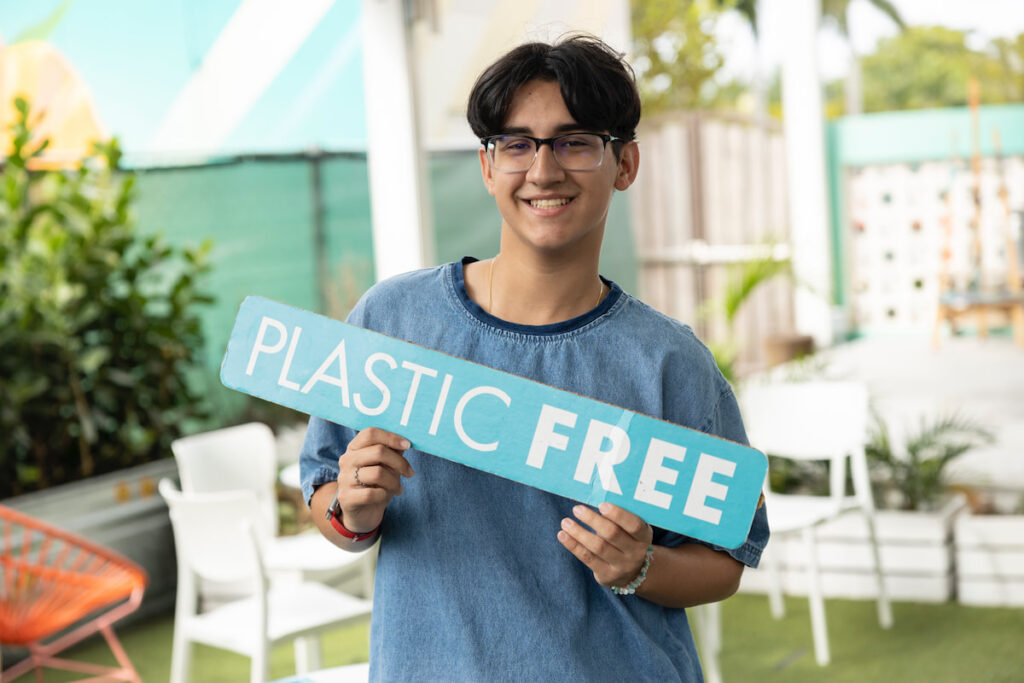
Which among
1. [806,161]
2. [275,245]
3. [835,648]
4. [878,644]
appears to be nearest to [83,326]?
[275,245]

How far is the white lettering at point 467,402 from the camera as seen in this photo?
115 cm

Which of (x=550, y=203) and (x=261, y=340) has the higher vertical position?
(x=550, y=203)

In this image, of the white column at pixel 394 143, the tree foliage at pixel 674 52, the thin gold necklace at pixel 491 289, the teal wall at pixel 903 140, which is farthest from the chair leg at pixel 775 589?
the tree foliage at pixel 674 52

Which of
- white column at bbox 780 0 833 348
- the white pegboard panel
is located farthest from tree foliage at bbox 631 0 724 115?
white column at bbox 780 0 833 348

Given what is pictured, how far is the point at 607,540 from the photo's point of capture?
1091 millimetres

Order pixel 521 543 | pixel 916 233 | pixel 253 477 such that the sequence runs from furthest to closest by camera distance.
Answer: pixel 916 233
pixel 253 477
pixel 521 543

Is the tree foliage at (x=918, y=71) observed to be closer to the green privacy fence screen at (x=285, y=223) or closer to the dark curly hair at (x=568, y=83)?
the green privacy fence screen at (x=285, y=223)

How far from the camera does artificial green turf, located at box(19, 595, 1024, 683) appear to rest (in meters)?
3.34

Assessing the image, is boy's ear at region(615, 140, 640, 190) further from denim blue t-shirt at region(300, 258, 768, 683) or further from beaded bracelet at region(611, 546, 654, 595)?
beaded bracelet at region(611, 546, 654, 595)

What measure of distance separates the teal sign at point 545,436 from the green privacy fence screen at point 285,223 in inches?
148

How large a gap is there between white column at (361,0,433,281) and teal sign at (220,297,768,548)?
3.04m

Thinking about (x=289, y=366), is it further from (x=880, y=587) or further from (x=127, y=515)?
(x=127, y=515)

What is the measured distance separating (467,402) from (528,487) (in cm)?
13

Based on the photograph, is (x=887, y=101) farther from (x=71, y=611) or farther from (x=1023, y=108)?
(x=71, y=611)
